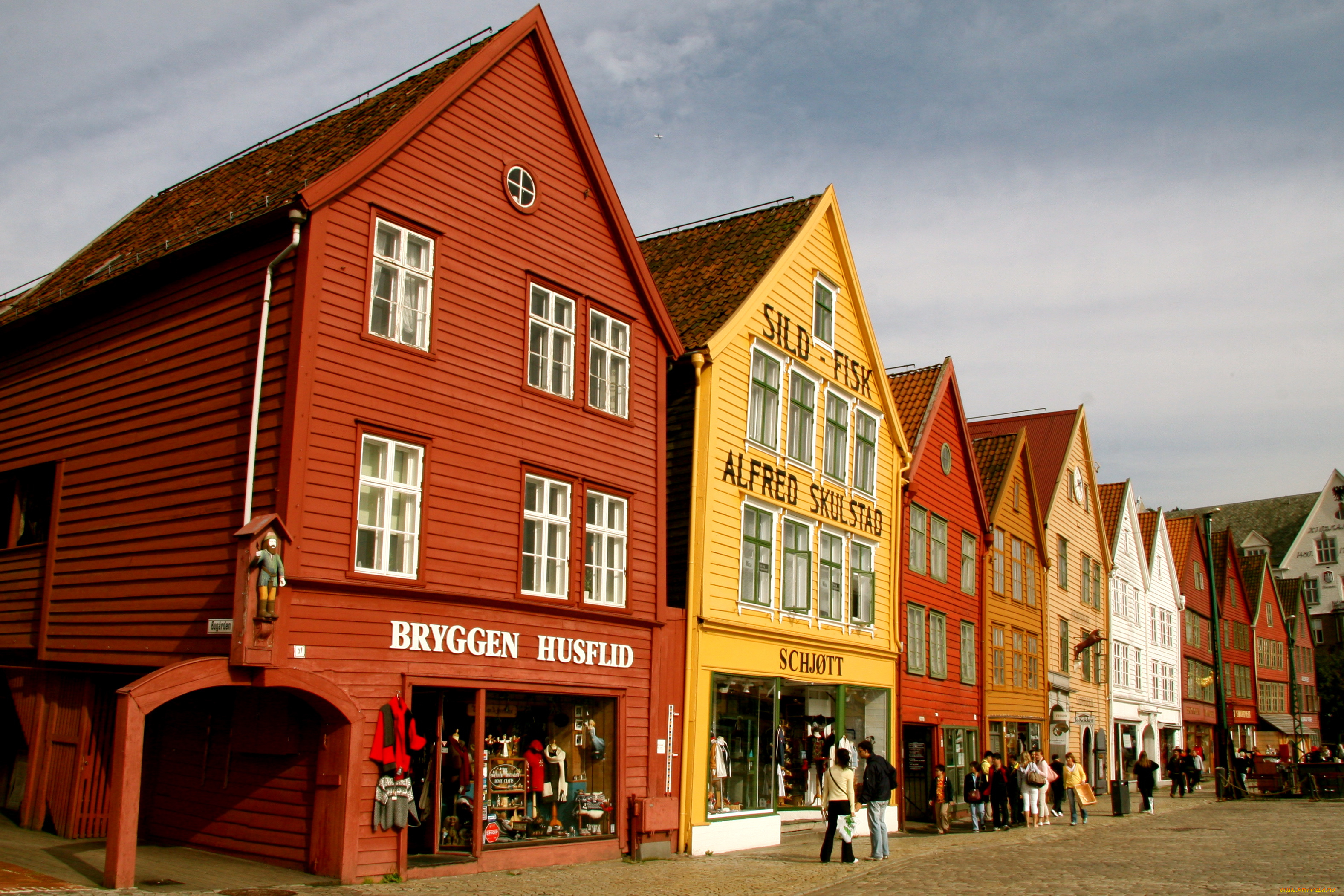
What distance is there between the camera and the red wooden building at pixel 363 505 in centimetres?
1385

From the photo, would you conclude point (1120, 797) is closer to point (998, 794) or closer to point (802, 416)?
point (998, 794)

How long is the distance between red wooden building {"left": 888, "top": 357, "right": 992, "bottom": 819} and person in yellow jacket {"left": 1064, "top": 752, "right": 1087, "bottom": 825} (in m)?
2.66

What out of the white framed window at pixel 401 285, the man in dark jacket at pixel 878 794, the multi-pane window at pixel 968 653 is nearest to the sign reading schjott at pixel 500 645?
the white framed window at pixel 401 285

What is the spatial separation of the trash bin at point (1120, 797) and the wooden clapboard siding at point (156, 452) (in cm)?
2481

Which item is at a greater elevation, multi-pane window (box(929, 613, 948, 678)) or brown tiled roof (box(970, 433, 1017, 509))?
brown tiled roof (box(970, 433, 1017, 509))

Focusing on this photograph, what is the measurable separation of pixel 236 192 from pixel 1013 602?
26.0 metres

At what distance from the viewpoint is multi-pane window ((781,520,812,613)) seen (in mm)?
23141

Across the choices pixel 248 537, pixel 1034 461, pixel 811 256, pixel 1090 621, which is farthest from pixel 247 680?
pixel 1090 621

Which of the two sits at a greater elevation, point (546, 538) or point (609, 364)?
point (609, 364)

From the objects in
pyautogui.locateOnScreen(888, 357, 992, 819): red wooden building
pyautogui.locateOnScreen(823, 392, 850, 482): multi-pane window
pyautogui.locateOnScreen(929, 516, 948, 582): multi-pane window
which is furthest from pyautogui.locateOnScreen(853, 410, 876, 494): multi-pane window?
pyautogui.locateOnScreen(929, 516, 948, 582): multi-pane window

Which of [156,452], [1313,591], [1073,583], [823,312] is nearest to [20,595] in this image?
[156,452]

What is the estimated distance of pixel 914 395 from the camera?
30.8 meters

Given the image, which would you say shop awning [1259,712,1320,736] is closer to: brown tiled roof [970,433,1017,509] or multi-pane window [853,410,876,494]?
brown tiled roof [970,433,1017,509]

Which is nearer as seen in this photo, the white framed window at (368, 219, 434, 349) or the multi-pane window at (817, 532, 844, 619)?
the white framed window at (368, 219, 434, 349)
